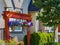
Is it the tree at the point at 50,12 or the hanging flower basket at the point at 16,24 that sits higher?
the tree at the point at 50,12

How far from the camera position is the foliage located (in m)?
22.5

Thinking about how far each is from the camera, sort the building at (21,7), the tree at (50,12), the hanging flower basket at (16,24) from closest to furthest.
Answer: the hanging flower basket at (16,24), the tree at (50,12), the building at (21,7)

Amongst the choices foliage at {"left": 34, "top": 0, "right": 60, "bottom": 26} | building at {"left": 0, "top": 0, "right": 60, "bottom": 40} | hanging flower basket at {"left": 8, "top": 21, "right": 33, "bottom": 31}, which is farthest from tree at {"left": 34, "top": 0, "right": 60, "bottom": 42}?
building at {"left": 0, "top": 0, "right": 60, "bottom": 40}

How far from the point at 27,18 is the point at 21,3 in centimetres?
541

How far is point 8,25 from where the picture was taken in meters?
20.4

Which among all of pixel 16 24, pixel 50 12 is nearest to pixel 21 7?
pixel 50 12

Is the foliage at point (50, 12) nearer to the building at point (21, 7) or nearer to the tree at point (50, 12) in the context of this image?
the tree at point (50, 12)

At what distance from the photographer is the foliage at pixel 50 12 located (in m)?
22.5

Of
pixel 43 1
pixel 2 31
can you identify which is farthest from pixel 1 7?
pixel 43 1

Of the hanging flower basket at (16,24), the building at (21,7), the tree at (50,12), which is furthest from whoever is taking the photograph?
the building at (21,7)

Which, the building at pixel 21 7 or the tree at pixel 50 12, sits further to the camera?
the building at pixel 21 7

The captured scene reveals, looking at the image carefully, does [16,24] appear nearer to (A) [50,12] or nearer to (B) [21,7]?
(A) [50,12]

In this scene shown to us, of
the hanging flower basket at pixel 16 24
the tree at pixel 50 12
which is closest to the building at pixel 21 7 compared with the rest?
the hanging flower basket at pixel 16 24

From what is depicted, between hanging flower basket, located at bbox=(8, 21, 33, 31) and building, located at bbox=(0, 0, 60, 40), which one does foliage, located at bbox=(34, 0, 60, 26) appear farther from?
building, located at bbox=(0, 0, 60, 40)
